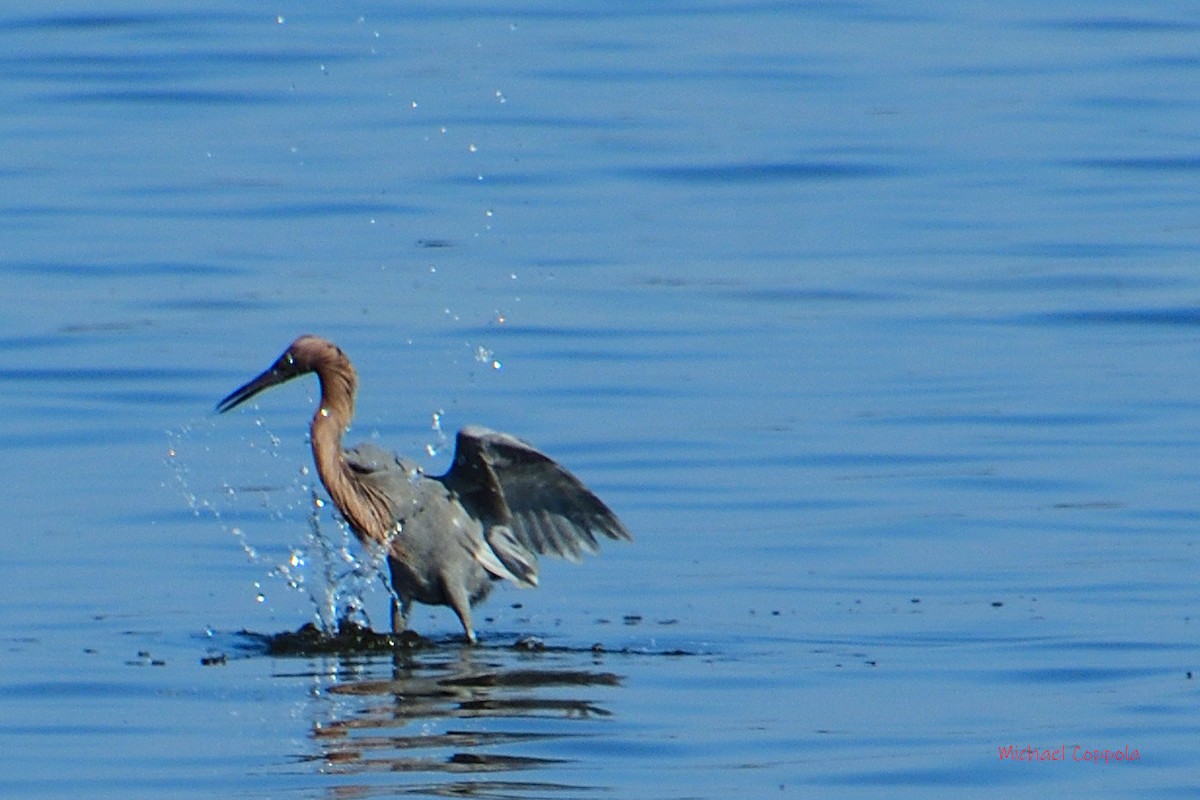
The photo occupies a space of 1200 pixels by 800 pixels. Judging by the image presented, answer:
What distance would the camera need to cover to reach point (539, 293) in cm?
1633

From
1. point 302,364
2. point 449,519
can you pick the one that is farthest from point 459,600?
point 302,364

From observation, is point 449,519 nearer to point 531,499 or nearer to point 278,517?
point 531,499

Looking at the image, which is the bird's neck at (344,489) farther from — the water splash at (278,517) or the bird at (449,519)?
the water splash at (278,517)

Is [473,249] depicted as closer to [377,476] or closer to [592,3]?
[377,476]

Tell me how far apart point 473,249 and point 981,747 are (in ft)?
33.5

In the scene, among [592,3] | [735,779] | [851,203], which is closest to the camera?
[735,779]

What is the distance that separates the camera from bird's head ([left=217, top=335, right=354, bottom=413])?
35.7ft

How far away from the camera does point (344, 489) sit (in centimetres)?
1070

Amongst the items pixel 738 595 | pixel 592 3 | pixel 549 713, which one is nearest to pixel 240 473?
pixel 738 595

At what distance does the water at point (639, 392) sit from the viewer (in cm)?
830

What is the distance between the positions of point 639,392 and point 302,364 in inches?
128

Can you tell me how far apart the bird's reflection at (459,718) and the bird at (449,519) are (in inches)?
26.2

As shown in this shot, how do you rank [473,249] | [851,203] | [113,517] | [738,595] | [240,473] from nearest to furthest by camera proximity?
1. [738,595]
2. [113,517]
3. [240,473]
4. [473,249]
5. [851,203]
